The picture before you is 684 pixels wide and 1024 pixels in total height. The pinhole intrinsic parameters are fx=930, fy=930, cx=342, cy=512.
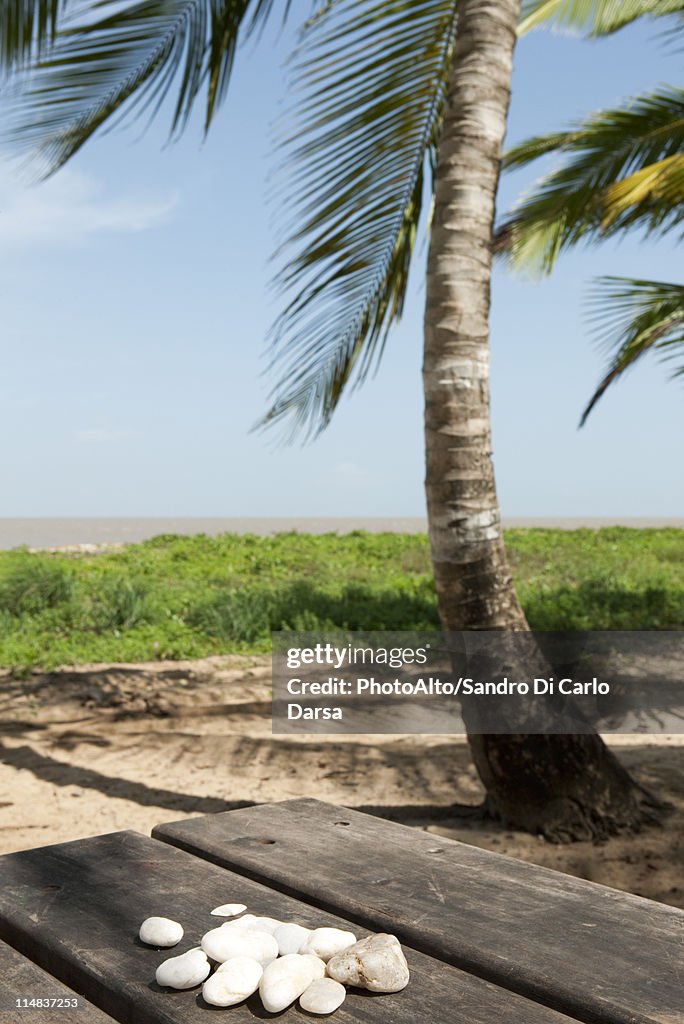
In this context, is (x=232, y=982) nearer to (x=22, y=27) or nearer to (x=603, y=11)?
(x=22, y=27)

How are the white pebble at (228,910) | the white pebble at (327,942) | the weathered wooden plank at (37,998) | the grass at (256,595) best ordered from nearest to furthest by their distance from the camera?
the weathered wooden plank at (37,998), the white pebble at (327,942), the white pebble at (228,910), the grass at (256,595)

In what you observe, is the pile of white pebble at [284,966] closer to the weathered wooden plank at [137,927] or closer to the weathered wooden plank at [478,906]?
the weathered wooden plank at [137,927]

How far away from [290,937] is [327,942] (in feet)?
0.19

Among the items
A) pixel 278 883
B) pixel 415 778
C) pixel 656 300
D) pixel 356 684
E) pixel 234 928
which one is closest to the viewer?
→ pixel 234 928

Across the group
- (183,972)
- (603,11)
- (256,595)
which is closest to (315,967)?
(183,972)

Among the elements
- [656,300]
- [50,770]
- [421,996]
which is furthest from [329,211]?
[656,300]

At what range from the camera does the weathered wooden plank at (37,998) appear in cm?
114

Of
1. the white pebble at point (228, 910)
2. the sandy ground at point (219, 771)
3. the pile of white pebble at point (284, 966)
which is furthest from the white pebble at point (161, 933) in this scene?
the sandy ground at point (219, 771)

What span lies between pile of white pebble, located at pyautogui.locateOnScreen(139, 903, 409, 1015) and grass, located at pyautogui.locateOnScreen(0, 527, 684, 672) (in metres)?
5.70

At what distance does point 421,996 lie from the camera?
1.18 metres

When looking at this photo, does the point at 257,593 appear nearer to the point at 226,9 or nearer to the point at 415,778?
the point at 415,778

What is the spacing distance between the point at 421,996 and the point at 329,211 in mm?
4008

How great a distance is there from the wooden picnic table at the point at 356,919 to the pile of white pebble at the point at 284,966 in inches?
0.7

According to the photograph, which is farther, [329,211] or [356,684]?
[356,684]
